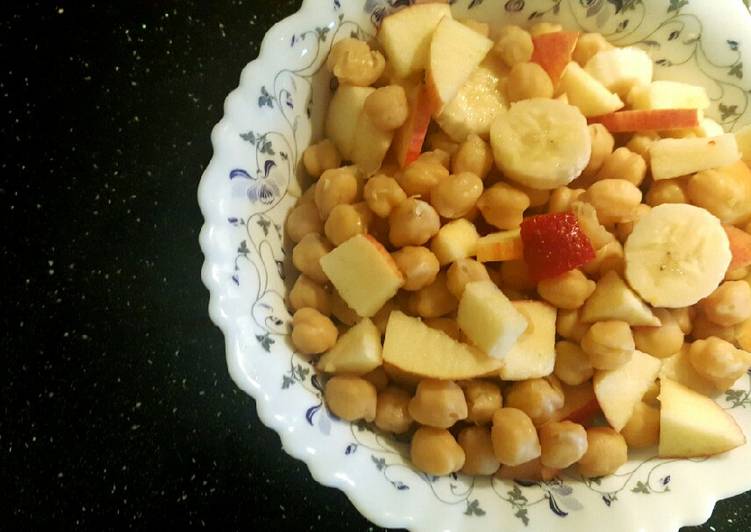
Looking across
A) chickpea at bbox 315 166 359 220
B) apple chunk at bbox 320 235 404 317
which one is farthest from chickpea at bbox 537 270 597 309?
chickpea at bbox 315 166 359 220

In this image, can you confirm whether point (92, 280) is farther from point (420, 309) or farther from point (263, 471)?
point (420, 309)

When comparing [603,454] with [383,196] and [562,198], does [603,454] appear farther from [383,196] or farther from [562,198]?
[383,196]

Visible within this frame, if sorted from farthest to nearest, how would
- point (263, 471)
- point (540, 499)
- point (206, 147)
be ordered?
point (206, 147), point (263, 471), point (540, 499)

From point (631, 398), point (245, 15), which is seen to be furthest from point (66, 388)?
point (631, 398)

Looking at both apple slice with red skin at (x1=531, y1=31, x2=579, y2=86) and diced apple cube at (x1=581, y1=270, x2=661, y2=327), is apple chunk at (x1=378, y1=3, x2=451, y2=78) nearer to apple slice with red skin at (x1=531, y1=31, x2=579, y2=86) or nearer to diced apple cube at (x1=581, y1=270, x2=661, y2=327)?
apple slice with red skin at (x1=531, y1=31, x2=579, y2=86)

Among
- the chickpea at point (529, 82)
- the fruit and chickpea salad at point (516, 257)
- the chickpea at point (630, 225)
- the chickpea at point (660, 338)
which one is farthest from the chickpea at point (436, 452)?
the chickpea at point (529, 82)

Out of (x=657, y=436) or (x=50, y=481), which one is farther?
(x=50, y=481)
